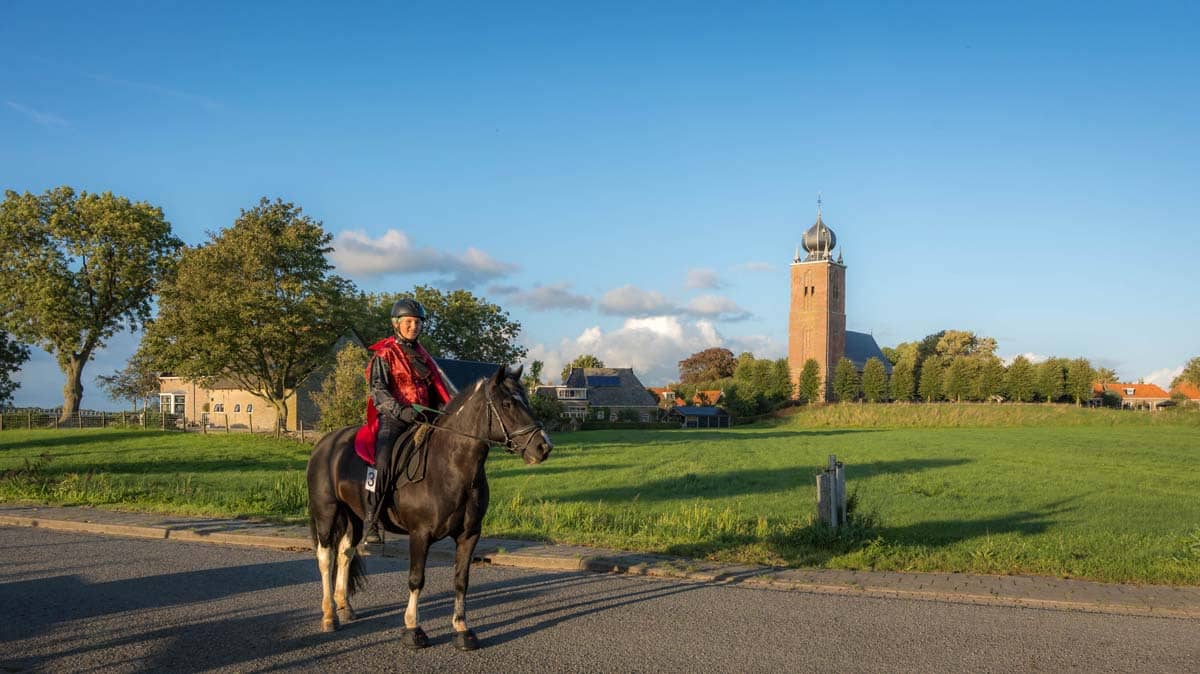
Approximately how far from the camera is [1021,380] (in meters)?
108

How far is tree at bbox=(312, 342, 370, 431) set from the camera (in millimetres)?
32219

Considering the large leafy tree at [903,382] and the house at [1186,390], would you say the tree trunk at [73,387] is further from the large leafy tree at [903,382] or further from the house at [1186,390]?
the house at [1186,390]

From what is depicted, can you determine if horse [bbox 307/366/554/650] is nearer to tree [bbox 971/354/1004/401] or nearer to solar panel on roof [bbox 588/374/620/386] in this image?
solar panel on roof [bbox 588/374/620/386]

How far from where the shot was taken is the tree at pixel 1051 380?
347ft

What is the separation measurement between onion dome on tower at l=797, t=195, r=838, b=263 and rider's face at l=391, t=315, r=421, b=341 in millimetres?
155177

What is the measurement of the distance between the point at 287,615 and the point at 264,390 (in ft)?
156

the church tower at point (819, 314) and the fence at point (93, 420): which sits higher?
the church tower at point (819, 314)

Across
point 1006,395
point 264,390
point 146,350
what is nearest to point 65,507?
point 146,350

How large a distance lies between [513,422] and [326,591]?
2559 mm

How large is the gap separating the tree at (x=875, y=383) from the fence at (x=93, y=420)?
9221 cm

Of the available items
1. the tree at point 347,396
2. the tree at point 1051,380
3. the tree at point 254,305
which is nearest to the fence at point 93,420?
the tree at point 254,305

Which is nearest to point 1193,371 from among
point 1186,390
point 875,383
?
point 1186,390

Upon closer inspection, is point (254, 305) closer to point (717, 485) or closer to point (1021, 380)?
point (717, 485)

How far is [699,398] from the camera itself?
12606 centimetres
